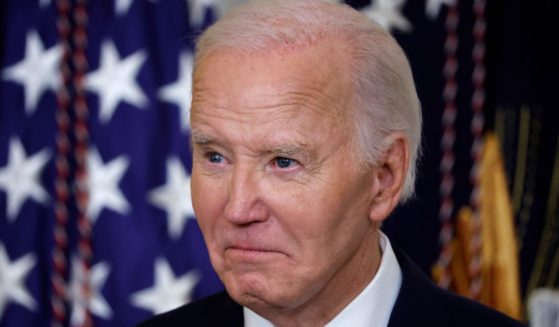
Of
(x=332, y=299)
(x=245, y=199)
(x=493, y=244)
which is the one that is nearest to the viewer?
(x=245, y=199)

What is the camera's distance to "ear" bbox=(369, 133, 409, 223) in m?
2.19

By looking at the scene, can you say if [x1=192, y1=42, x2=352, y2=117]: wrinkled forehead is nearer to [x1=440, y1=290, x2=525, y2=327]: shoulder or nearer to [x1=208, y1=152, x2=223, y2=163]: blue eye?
[x1=208, y1=152, x2=223, y2=163]: blue eye

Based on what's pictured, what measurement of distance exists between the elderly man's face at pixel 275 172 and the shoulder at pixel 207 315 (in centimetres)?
34

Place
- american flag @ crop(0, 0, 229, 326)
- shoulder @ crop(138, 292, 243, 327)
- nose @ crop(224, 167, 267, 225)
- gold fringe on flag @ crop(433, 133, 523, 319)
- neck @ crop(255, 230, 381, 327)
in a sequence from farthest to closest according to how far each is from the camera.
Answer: american flag @ crop(0, 0, 229, 326) < gold fringe on flag @ crop(433, 133, 523, 319) < shoulder @ crop(138, 292, 243, 327) < neck @ crop(255, 230, 381, 327) < nose @ crop(224, 167, 267, 225)

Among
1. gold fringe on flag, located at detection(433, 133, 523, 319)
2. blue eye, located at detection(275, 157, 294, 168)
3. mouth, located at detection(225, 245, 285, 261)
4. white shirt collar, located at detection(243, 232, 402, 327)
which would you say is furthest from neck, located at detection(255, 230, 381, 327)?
gold fringe on flag, located at detection(433, 133, 523, 319)

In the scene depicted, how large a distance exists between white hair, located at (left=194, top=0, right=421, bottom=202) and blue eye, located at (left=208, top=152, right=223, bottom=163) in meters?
0.21

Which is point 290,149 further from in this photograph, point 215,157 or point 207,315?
point 207,315

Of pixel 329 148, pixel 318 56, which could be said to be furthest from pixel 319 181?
pixel 318 56

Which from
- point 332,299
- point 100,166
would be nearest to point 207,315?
point 332,299

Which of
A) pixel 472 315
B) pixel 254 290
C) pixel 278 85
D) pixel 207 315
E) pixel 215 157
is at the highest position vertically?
pixel 278 85

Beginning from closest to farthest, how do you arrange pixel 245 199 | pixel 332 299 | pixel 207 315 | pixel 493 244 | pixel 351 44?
Result: pixel 245 199 → pixel 351 44 → pixel 332 299 → pixel 207 315 → pixel 493 244

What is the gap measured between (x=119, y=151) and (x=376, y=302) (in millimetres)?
2206

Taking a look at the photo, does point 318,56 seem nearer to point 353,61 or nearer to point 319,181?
point 353,61

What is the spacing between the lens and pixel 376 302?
2.24 metres
